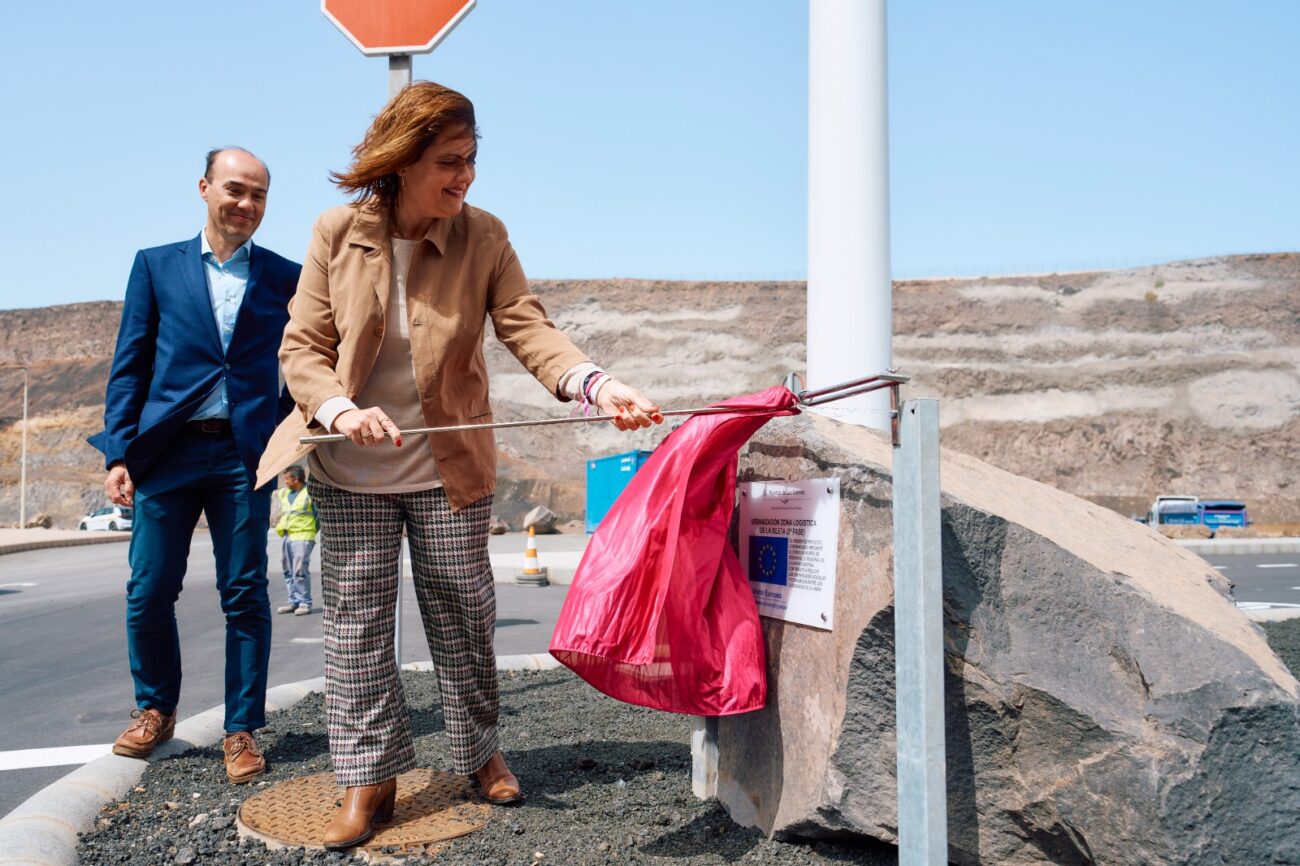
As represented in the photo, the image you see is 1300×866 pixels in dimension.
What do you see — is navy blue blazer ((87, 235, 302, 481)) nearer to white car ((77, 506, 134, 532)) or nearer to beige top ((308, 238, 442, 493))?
beige top ((308, 238, 442, 493))

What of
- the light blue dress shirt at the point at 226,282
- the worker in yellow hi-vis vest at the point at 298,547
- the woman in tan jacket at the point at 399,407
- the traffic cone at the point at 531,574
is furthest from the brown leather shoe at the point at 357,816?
the traffic cone at the point at 531,574

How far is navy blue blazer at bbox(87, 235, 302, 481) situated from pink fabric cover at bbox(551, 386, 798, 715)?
61.8 inches

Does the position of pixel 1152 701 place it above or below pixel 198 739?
above

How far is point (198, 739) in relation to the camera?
12.6 ft

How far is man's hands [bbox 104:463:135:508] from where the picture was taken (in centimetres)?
356

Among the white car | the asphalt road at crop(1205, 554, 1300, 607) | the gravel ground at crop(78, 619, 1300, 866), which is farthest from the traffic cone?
the white car

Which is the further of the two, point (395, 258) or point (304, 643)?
point (304, 643)

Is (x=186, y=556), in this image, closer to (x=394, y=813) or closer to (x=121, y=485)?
(x=121, y=485)

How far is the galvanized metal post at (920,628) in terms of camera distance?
2.17 m

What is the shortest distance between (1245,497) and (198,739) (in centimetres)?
4052

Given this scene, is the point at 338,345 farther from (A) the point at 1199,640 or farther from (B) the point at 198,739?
(A) the point at 1199,640

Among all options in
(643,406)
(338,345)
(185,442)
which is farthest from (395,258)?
(185,442)

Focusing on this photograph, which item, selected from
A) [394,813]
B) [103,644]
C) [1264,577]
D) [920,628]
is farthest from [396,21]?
[1264,577]

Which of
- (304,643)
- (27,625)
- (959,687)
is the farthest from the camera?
(27,625)
